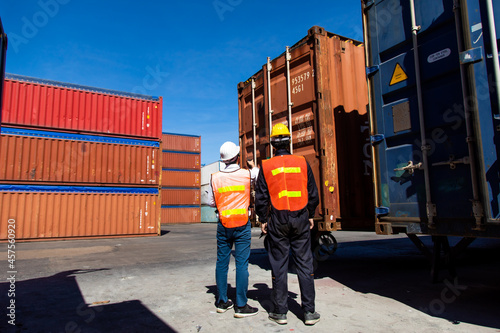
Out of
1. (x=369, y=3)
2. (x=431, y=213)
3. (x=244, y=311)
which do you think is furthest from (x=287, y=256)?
(x=369, y=3)

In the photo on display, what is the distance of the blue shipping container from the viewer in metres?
2.85

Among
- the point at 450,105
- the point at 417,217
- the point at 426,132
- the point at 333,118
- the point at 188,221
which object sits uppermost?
the point at 333,118

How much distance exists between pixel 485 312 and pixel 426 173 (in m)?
1.51

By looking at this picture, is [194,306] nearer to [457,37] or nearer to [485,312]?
[485,312]

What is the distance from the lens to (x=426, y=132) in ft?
11.4

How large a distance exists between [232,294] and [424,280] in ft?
9.48

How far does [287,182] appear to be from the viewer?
11.2ft

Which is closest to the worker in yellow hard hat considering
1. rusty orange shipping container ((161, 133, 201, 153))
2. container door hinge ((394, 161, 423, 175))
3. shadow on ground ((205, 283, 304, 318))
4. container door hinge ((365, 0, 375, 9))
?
shadow on ground ((205, 283, 304, 318))

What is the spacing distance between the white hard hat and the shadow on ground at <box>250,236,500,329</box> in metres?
2.48

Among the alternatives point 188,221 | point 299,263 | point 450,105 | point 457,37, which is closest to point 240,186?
point 299,263

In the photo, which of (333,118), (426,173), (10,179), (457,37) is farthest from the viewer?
(10,179)

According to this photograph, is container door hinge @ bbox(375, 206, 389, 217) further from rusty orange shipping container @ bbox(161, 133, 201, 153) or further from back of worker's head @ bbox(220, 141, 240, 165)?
rusty orange shipping container @ bbox(161, 133, 201, 153)

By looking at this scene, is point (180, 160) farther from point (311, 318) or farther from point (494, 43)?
point (494, 43)

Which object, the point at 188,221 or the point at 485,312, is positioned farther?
the point at 188,221
